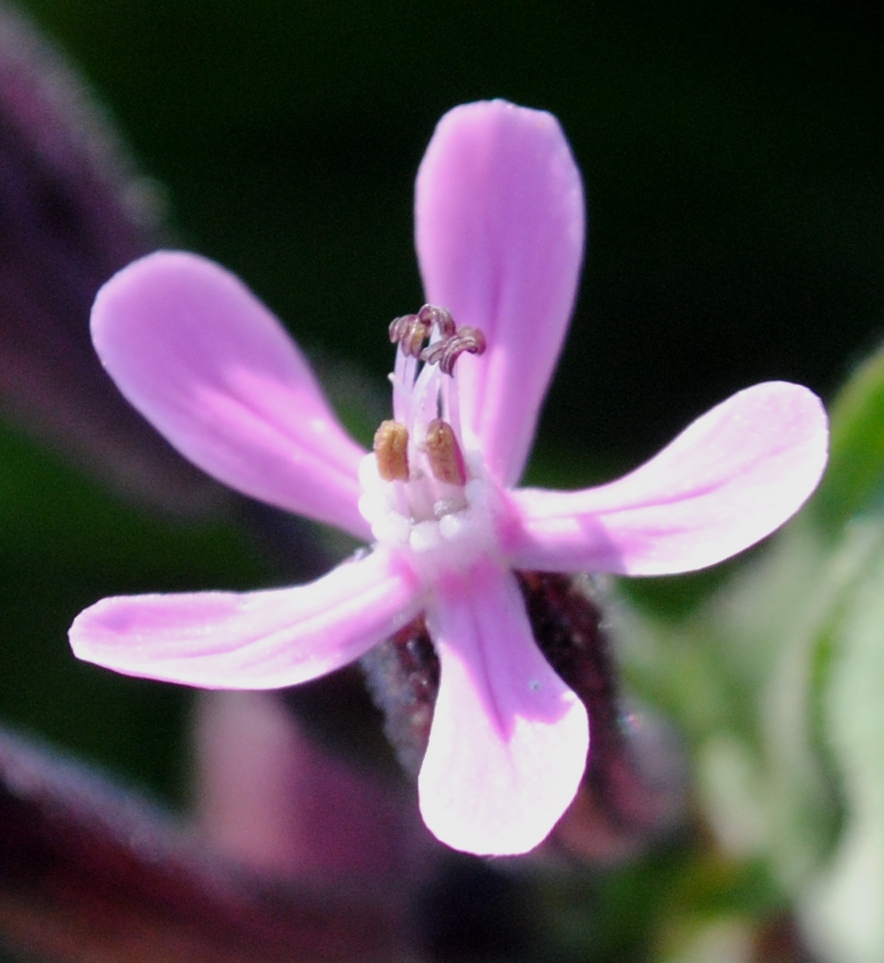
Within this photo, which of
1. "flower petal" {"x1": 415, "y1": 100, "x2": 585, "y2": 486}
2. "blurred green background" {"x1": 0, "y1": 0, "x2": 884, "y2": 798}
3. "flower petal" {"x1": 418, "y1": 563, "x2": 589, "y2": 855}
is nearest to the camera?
"flower petal" {"x1": 418, "y1": 563, "x2": 589, "y2": 855}

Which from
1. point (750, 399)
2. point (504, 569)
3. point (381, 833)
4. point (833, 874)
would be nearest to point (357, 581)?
point (504, 569)

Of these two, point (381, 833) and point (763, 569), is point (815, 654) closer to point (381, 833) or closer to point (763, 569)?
point (763, 569)

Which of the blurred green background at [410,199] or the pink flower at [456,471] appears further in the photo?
the blurred green background at [410,199]

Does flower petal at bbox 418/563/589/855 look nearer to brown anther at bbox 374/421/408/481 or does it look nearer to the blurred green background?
brown anther at bbox 374/421/408/481

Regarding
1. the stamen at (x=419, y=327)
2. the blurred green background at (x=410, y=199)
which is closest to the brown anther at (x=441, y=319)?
the stamen at (x=419, y=327)

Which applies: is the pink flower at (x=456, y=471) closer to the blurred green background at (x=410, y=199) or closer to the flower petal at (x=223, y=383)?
the flower petal at (x=223, y=383)

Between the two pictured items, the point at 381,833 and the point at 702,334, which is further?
the point at 702,334

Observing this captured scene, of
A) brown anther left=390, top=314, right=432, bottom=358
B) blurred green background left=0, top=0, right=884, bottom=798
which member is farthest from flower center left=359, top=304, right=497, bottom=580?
blurred green background left=0, top=0, right=884, bottom=798
